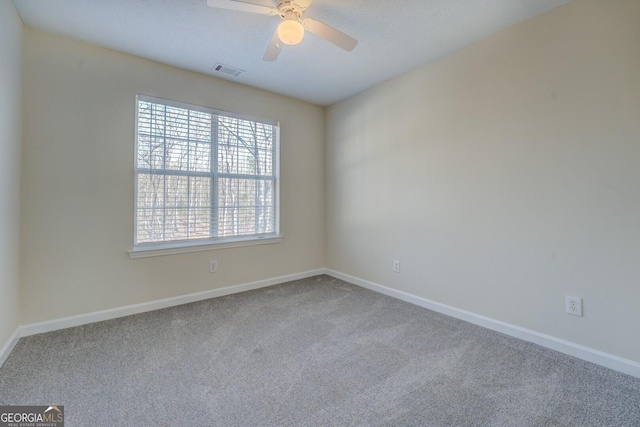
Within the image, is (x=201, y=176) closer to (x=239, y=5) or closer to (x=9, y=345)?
(x=239, y=5)

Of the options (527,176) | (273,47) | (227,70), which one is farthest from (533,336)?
(227,70)

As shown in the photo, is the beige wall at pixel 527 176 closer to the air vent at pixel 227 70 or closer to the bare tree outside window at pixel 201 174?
the bare tree outside window at pixel 201 174

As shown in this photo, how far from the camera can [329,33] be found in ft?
6.26

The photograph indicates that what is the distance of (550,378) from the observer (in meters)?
1.74

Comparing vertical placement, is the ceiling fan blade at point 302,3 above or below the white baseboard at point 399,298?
above

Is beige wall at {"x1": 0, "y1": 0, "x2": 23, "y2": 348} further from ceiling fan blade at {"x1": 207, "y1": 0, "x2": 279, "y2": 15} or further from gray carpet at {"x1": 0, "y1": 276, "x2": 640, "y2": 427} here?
ceiling fan blade at {"x1": 207, "y1": 0, "x2": 279, "y2": 15}

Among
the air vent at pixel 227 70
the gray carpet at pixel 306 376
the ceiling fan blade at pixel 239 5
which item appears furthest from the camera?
the air vent at pixel 227 70

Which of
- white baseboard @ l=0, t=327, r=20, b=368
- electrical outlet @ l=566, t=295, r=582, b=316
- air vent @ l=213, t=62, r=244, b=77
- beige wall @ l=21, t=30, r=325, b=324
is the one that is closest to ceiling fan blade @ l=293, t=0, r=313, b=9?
air vent @ l=213, t=62, r=244, b=77

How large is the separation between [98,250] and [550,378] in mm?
3534

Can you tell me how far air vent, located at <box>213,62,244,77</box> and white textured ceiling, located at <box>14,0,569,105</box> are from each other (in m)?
0.06

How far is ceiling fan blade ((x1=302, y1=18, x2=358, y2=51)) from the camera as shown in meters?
1.83

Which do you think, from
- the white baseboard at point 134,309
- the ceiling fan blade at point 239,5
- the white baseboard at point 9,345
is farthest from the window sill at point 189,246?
the ceiling fan blade at point 239,5

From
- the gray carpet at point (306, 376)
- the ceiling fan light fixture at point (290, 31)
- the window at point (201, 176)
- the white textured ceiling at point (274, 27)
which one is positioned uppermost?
the white textured ceiling at point (274, 27)

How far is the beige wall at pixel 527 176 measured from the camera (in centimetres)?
181
